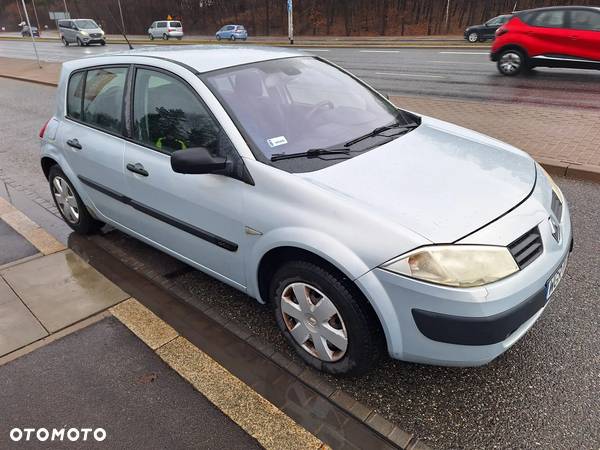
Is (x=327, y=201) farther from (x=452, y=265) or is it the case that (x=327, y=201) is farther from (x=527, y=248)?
(x=527, y=248)

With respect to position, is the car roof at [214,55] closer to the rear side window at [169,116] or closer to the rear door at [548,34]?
the rear side window at [169,116]

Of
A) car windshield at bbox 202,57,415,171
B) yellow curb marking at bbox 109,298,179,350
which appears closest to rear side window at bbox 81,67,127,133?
car windshield at bbox 202,57,415,171

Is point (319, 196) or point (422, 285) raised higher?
point (319, 196)

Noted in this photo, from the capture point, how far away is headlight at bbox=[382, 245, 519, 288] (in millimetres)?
2025

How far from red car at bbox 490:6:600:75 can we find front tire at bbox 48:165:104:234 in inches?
461

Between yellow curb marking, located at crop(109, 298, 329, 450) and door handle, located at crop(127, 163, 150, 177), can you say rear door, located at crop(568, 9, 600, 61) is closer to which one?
door handle, located at crop(127, 163, 150, 177)

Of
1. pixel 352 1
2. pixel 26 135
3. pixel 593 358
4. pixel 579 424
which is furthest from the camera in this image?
pixel 352 1

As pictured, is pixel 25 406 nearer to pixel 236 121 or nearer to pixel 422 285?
pixel 236 121

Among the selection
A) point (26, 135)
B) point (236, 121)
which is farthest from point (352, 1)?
point (236, 121)

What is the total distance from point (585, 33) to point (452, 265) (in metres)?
11.9

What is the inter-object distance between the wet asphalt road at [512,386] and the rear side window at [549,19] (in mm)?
10319

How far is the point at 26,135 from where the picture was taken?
28.6ft

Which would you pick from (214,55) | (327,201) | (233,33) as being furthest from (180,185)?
(233,33)

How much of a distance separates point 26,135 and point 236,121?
777 centimetres
